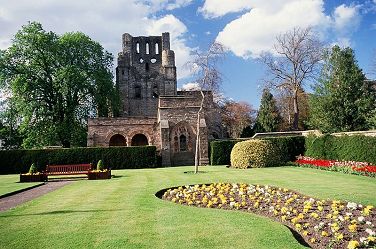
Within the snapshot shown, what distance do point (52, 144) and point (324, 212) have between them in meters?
30.4

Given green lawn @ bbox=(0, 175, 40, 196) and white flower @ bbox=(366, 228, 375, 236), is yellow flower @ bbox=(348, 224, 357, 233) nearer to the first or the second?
white flower @ bbox=(366, 228, 375, 236)

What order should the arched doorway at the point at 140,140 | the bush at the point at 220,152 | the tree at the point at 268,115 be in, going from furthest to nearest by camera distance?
the tree at the point at 268,115 → the arched doorway at the point at 140,140 → the bush at the point at 220,152

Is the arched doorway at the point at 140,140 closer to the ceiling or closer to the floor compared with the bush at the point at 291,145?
closer to the ceiling

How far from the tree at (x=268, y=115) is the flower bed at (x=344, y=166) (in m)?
22.5

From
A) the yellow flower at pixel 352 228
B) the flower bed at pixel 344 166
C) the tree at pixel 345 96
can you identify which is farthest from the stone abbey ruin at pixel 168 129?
the yellow flower at pixel 352 228

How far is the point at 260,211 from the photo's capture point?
8.02 metres

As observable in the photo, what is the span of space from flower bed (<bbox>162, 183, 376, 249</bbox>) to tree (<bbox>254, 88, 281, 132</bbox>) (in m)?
35.3

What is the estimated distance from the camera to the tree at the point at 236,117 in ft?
187

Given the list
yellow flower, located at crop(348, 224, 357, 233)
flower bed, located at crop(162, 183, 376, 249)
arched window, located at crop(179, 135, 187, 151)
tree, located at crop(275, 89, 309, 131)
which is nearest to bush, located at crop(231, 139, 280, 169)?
arched window, located at crop(179, 135, 187, 151)

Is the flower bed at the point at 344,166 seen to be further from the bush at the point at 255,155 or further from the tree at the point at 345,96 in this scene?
the tree at the point at 345,96

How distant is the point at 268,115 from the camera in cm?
4544

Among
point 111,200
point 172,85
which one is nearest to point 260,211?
point 111,200

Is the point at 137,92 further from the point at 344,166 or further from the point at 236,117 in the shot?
the point at 344,166

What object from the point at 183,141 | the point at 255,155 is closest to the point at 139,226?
the point at 255,155
